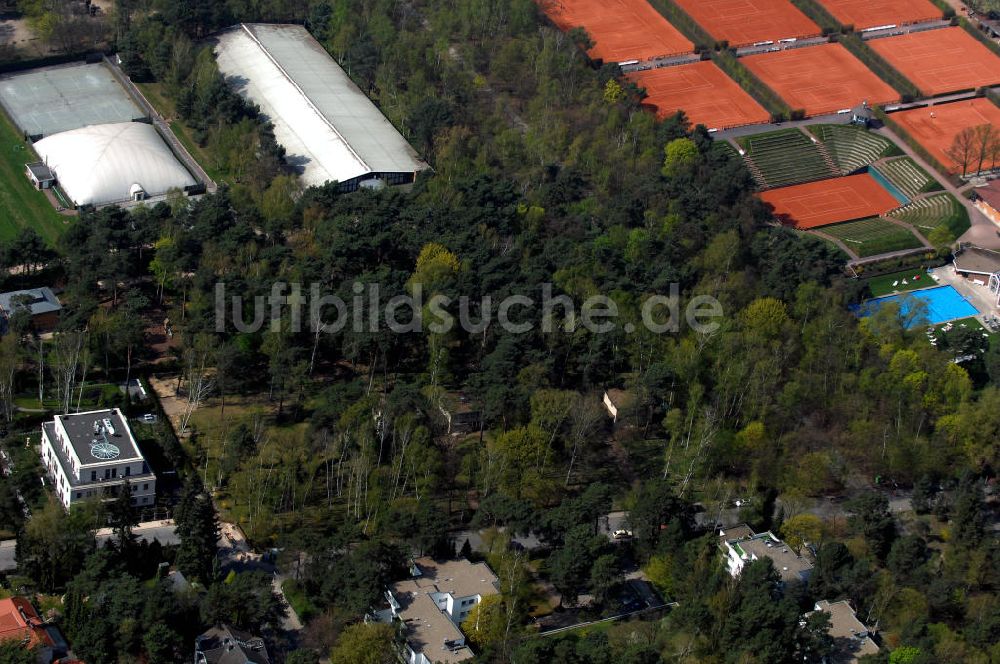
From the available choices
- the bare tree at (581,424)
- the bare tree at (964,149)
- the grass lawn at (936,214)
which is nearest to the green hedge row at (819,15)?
the bare tree at (964,149)

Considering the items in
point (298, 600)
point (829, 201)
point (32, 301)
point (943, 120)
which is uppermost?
point (943, 120)

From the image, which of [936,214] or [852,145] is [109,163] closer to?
[852,145]

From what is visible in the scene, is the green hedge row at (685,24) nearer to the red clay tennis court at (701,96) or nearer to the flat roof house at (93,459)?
the red clay tennis court at (701,96)

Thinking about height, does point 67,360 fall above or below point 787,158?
below

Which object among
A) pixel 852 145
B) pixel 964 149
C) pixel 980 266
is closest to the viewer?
pixel 980 266

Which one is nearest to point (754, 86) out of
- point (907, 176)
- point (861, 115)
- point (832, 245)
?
point (861, 115)

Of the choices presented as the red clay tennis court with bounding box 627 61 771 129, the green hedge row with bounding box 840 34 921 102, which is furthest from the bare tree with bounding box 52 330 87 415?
the green hedge row with bounding box 840 34 921 102

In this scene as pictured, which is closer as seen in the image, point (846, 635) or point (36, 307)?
point (846, 635)
